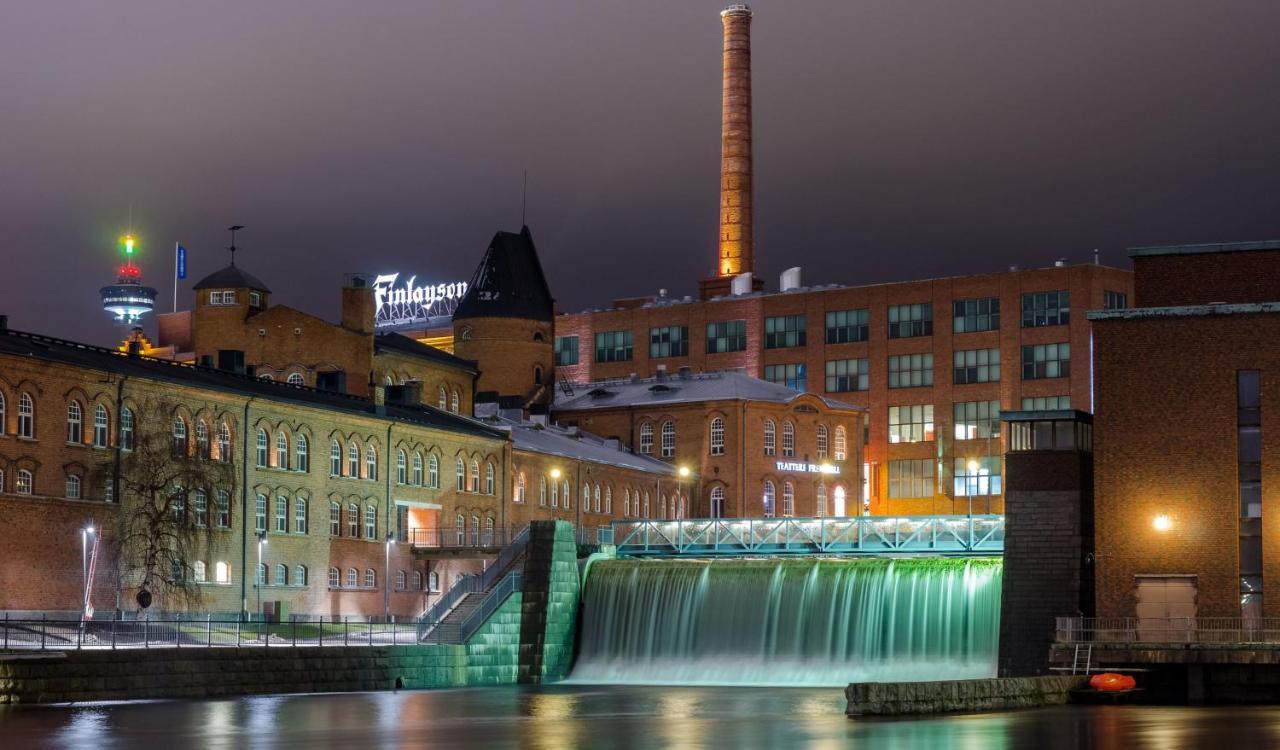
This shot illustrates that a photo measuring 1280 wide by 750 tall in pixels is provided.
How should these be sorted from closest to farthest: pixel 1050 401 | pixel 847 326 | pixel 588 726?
pixel 588 726 → pixel 1050 401 → pixel 847 326

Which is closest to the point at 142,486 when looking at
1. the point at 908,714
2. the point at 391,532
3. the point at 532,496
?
the point at 391,532

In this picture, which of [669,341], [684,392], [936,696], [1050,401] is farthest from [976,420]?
[936,696]

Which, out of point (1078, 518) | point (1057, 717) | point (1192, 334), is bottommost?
point (1057, 717)

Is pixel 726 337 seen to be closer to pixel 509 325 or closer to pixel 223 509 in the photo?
pixel 509 325

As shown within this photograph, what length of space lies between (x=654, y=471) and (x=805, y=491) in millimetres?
11511

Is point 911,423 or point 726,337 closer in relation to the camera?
point 911,423

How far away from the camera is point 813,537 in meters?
96.9

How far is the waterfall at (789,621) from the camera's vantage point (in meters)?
82.9

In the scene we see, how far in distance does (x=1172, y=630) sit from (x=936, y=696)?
11903 mm

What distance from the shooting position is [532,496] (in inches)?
4636

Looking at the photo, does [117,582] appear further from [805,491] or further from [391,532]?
[805,491]

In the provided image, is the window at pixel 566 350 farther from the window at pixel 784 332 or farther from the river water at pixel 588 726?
the river water at pixel 588 726

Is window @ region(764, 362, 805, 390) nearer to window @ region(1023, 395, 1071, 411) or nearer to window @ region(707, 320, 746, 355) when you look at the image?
window @ region(707, 320, 746, 355)

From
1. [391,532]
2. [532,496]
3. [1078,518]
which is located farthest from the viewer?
[532,496]
